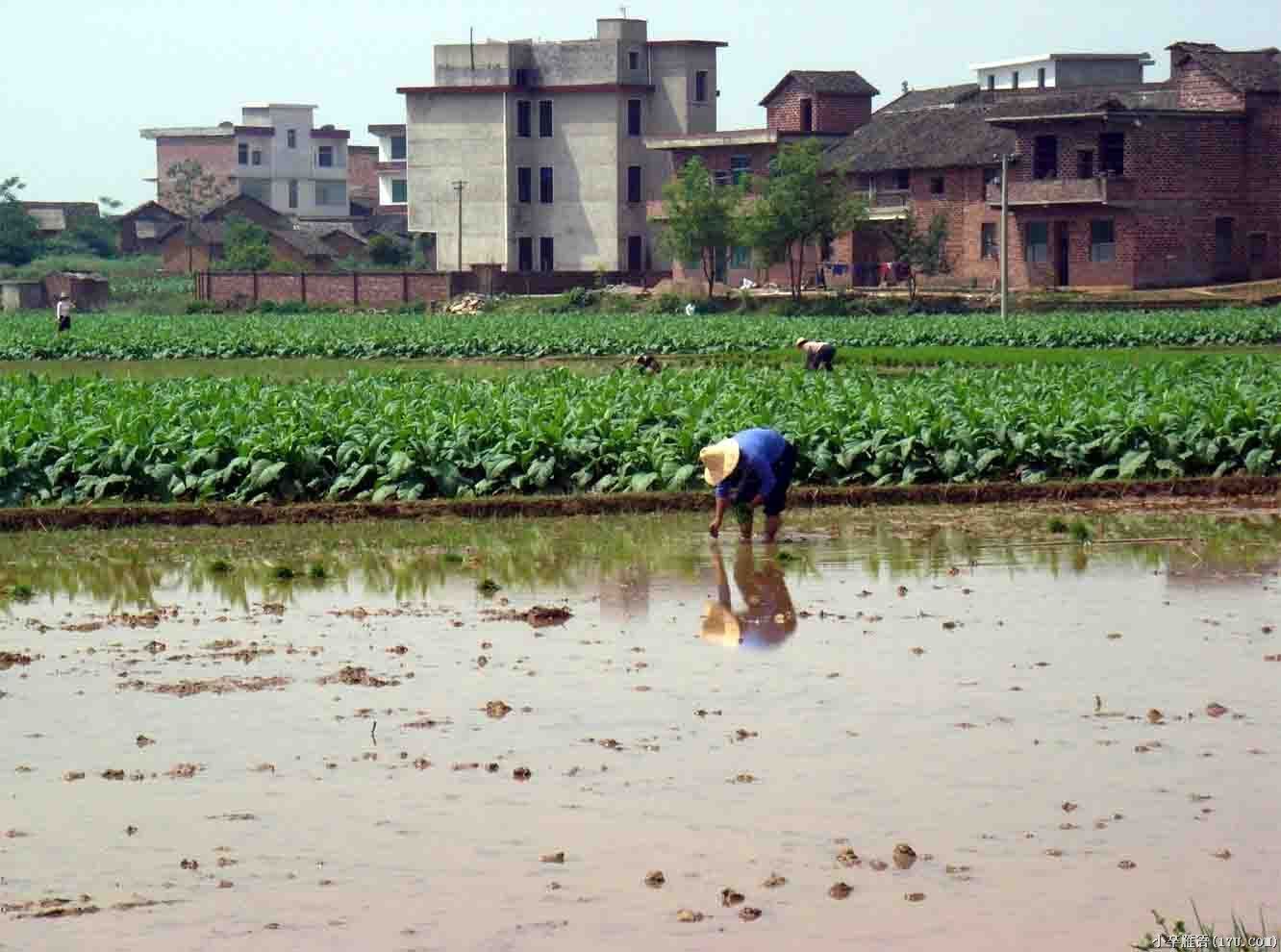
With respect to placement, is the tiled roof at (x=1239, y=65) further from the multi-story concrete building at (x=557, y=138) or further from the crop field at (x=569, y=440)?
the crop field at (x=569, y=440)

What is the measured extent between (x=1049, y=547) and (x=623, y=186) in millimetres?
75329

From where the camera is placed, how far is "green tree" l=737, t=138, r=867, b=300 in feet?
254

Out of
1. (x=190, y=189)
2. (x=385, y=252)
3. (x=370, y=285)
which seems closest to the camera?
(x=370, y=285)

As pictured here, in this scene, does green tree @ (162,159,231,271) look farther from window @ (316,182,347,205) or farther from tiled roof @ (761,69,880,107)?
tiled roof @ (761,69,880,107)

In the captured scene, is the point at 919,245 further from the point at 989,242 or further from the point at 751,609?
the point at 751,609

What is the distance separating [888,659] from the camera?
13562 millimetres

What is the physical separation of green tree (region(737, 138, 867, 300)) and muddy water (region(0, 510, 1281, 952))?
60302mm

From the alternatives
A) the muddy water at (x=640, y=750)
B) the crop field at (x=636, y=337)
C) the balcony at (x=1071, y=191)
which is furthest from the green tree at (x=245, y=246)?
the muddy water at (x=640, y=750)

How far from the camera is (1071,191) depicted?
7075cm

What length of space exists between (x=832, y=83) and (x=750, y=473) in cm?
7174

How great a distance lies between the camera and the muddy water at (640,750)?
8.74 m

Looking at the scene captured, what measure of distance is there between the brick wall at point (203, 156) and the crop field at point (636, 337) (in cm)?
7196

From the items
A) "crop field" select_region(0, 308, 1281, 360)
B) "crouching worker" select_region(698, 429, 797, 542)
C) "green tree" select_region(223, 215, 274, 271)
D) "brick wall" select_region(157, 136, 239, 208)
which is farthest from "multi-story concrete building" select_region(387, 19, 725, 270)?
"crouching worker" select_region(698, 429, 797, 542)

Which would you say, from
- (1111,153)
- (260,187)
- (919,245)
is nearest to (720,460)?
(1111,153)
